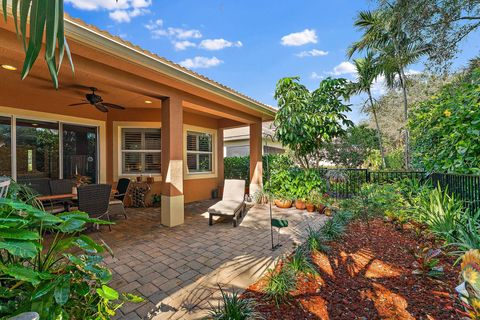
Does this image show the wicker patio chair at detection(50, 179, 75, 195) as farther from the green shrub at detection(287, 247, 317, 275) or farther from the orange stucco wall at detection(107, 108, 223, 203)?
the green shrub at detection(287, 247, 317, 275)

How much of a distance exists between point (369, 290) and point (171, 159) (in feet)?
13.7

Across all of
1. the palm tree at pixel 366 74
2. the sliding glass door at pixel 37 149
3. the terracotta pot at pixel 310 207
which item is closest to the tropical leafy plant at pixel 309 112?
the terracotta pot at pixel 310 207

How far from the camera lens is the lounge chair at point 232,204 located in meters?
4.97

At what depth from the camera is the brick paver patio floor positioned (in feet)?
7.52

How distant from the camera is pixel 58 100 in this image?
573 centimetres

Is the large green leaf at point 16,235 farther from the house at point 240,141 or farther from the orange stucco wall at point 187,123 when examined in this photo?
the house at point 240,141

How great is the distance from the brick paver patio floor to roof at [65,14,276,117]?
3204mm

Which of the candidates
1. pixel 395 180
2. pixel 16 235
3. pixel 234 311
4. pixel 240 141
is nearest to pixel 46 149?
pixel 16 235

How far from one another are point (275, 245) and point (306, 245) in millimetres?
581

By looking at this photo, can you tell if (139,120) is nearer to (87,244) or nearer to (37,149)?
(37,149)

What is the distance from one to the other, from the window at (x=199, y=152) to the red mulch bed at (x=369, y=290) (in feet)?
19.2

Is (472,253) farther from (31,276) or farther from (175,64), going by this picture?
(175,64)

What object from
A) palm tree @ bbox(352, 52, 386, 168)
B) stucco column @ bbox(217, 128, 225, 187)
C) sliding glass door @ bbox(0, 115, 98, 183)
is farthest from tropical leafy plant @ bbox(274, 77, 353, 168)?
sliding glass door @ bbox(0, 115, 98, 183)

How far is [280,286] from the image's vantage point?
2299 millimetres
